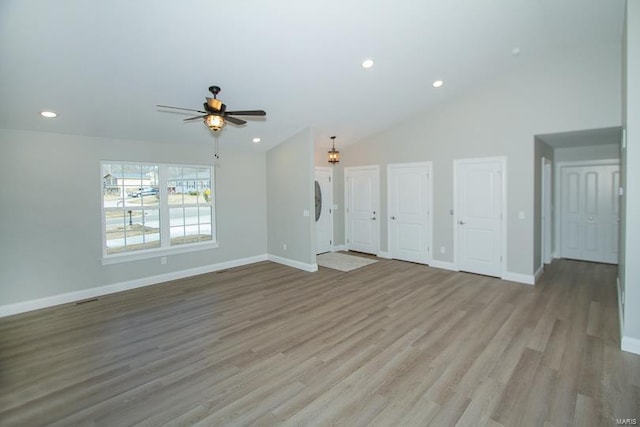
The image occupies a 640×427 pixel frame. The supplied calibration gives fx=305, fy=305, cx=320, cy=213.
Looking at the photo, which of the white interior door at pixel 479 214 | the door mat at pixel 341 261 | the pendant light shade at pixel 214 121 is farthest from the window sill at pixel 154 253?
the white interior door at pixel 479 214

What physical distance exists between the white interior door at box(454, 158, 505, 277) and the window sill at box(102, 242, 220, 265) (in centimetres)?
484

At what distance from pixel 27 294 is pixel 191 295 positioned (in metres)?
2.12

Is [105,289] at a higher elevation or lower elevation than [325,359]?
higher

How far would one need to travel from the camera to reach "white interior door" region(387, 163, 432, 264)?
6.31 meters

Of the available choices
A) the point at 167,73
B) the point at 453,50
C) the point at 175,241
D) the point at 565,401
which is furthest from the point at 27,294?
the point at 453,50

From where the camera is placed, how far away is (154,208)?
5.44m

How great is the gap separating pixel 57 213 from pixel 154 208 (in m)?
1.33

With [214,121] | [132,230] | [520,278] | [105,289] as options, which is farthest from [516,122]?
[105,289]

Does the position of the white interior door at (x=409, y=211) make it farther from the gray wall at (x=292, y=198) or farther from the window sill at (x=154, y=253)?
the window sill at (x=154, y=253)

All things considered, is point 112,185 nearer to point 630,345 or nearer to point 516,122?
point 516,122

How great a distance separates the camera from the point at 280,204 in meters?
6.61

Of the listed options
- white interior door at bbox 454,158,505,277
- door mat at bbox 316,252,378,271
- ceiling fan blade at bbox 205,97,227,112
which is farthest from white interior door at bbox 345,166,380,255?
ceiling fan blade at bbox 205,97,227,112

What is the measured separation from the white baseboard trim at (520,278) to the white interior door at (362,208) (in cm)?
271

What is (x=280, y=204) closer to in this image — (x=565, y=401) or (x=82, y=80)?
(x=82, y=80)
